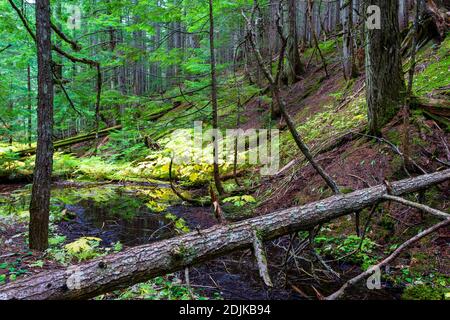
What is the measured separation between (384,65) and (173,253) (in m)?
5.58

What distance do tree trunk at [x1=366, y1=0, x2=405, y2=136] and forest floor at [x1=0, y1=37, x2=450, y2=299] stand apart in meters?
0.52

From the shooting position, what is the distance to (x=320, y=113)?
35.4 feet

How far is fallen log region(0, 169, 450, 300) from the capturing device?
2809 mm

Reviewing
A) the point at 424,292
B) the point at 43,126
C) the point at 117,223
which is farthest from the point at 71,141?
the point at 424,292

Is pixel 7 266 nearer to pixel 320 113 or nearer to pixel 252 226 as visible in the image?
pixel 252 226

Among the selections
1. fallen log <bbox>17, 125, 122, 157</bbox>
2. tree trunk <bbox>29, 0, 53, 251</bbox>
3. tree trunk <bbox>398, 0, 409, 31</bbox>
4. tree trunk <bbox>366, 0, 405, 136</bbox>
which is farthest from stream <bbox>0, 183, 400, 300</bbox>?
tree trunk <bbox>398, 0, 409, 31</bbox>

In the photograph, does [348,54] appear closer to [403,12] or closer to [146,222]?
[403,12]

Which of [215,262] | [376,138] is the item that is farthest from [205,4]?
[215,262]

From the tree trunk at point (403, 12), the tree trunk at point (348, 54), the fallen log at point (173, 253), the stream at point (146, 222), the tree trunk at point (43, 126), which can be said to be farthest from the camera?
the tree trunk at point (348, 54)

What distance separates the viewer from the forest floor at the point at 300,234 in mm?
4449

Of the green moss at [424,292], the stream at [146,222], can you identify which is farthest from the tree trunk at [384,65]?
the stream at [146,222]

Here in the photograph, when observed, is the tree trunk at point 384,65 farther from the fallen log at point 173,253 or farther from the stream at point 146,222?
the stream at point 146,222

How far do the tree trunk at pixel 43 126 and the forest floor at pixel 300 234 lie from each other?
0.62 metres

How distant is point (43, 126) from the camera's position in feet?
16.9
